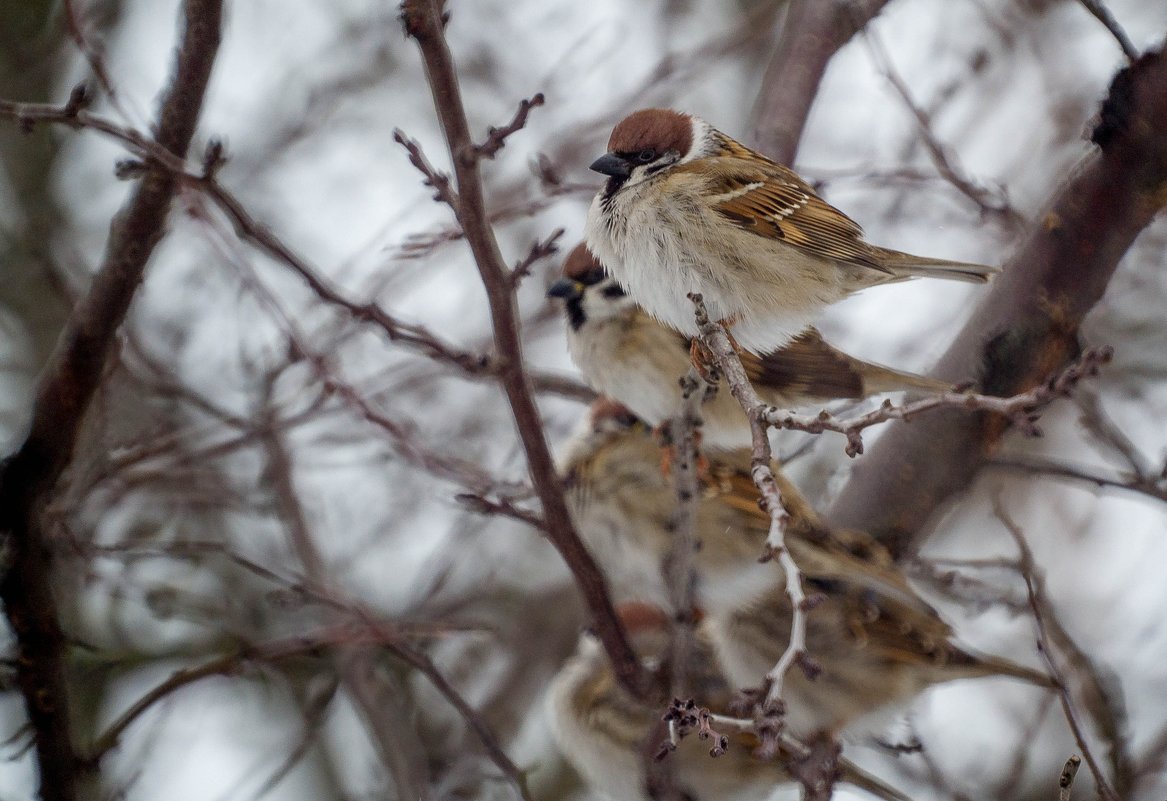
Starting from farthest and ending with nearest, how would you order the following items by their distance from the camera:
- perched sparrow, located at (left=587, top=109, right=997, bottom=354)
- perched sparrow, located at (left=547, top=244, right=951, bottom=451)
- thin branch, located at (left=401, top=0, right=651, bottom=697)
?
perched sparrow, located at (left=547, top=244, right=951, bottom=451), perched sparrow, located at (left=587, top=109, right=997, bottom=354), thin branch, located at (left=401, top=0, right=651, bottom=697)

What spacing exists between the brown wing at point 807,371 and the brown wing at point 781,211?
1.53ft

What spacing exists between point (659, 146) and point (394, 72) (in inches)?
141

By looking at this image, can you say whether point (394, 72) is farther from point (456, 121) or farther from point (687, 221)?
point (456, 121)

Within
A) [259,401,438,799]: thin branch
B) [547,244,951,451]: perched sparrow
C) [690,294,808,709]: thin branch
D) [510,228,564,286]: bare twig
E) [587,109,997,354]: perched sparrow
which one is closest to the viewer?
[690,294,808,709]: thin branch

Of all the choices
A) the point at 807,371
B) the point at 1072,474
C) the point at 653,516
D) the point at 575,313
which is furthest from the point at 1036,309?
the point at 575,313

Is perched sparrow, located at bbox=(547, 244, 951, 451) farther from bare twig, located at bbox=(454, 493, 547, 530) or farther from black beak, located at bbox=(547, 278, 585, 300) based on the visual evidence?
bare twig, located at bbox=(454, 493, 547, 530)

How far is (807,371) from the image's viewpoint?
4164 millimetres

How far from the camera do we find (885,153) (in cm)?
658

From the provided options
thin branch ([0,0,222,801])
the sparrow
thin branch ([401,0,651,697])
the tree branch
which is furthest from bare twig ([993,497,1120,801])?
thin branch ([0,0,222,801])

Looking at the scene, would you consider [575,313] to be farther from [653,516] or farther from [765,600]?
[765,600]

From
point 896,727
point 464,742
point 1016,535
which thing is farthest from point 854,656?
point 464,742

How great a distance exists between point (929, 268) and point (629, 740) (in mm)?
2065

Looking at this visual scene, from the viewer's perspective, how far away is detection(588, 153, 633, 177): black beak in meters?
3.64

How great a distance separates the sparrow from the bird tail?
93 centimetres
